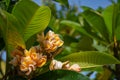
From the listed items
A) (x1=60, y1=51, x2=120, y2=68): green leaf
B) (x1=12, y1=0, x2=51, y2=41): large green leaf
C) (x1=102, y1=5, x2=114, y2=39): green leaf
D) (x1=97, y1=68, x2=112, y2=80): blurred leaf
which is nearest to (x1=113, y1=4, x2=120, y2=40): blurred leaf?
(x1=102, y1=5, x2=114, y2=39): green leaf

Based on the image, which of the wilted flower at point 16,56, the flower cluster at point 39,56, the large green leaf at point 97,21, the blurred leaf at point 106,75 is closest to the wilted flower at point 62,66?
the flower cluster at point 39,56

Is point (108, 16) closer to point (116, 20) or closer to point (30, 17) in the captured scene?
point (116, 20)

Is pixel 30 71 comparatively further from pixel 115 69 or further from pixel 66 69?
pixel 115 69

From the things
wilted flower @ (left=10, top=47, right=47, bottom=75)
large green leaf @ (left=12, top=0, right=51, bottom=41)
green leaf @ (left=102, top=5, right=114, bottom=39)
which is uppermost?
large green leaf @ (left=12, top=0, right=51, bottom=41)

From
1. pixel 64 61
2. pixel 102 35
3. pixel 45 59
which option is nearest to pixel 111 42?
pixel 102 35

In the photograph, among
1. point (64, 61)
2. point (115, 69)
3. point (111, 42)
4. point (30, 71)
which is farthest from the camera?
point (111, 42)

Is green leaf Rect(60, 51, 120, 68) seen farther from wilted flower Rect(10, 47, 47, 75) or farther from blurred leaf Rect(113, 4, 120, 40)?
blurred leaf Rect(113, 4, 120, 40)

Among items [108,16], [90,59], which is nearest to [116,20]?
[108,16]
